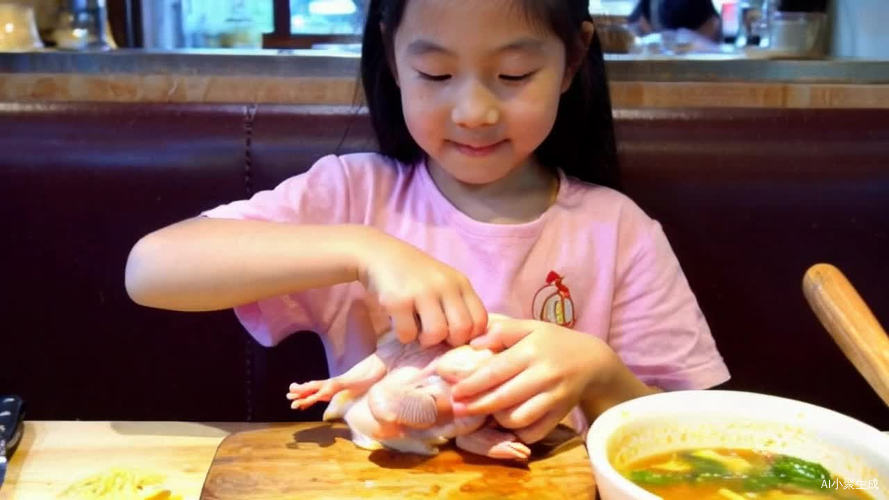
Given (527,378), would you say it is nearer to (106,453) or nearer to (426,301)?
(426,301)

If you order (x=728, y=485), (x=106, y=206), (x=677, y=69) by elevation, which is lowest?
(x=728, y=485)

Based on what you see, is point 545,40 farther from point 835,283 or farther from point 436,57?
point 835,283

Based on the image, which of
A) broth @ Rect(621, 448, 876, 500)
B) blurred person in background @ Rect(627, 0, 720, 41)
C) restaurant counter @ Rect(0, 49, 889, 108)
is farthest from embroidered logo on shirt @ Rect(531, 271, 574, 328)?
blurred person in background @ Rect(627, 0, 720, 41)

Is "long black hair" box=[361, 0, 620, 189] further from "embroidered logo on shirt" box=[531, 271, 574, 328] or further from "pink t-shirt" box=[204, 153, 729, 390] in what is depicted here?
"embroidered logo on shirt" box=[531, 271, 574, 328]

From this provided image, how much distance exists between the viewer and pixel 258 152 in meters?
1.53

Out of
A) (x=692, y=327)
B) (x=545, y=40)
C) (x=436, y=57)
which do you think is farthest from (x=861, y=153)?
(x=436, y=57)

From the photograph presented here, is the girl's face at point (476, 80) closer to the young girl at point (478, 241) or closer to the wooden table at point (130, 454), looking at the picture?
the young girl at point (478, 241)

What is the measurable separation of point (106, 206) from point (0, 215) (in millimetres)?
173

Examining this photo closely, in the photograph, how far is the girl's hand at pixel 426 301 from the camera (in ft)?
3.22

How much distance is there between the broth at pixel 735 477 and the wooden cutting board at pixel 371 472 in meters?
0.06

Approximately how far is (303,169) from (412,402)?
25.9 inches

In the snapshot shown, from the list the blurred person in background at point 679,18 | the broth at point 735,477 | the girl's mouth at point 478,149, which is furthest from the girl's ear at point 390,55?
the blurred person in background at point 679,18

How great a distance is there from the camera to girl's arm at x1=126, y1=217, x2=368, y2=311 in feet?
3.57

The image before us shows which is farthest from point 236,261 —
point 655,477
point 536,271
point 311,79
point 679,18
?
point 679,18
